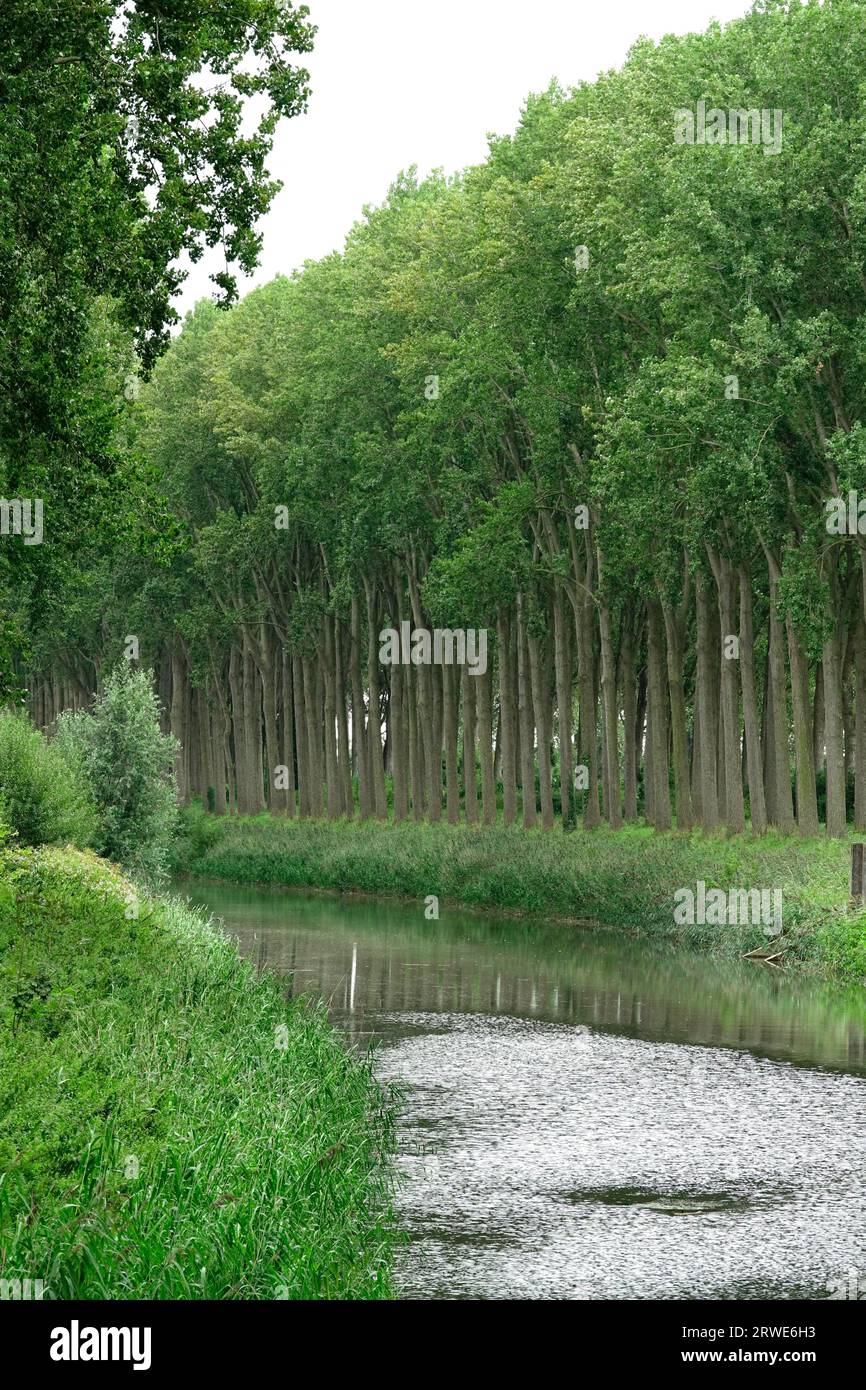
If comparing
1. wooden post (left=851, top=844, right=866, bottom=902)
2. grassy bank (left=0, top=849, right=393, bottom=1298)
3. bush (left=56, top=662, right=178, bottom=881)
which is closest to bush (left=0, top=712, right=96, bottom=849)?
bush (left=56, top=662, right=178, bottom=881)

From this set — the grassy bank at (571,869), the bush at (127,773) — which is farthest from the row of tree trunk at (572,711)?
the bush at (127,773)

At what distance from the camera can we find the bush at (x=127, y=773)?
42.0 m

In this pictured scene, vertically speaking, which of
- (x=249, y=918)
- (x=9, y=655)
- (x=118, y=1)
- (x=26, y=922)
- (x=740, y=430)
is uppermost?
(x=118, y=1)

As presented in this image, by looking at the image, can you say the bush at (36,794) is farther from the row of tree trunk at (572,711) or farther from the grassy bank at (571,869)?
the row of tree trunk at (572,711)

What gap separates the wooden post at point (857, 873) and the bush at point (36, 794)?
13916 millimetres

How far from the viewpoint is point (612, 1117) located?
60.7ft

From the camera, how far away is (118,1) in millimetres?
19484

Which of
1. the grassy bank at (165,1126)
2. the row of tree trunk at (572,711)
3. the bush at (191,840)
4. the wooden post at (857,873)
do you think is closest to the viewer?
the grassy bank at (165,1126)

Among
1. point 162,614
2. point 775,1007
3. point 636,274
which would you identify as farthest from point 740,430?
point 162,614

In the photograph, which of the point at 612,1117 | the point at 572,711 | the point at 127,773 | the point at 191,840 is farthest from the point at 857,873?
the point at 191,840

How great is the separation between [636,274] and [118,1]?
67.6 ft

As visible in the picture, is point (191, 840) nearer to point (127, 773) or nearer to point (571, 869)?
point (127, 773)

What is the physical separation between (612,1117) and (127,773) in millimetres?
25503
